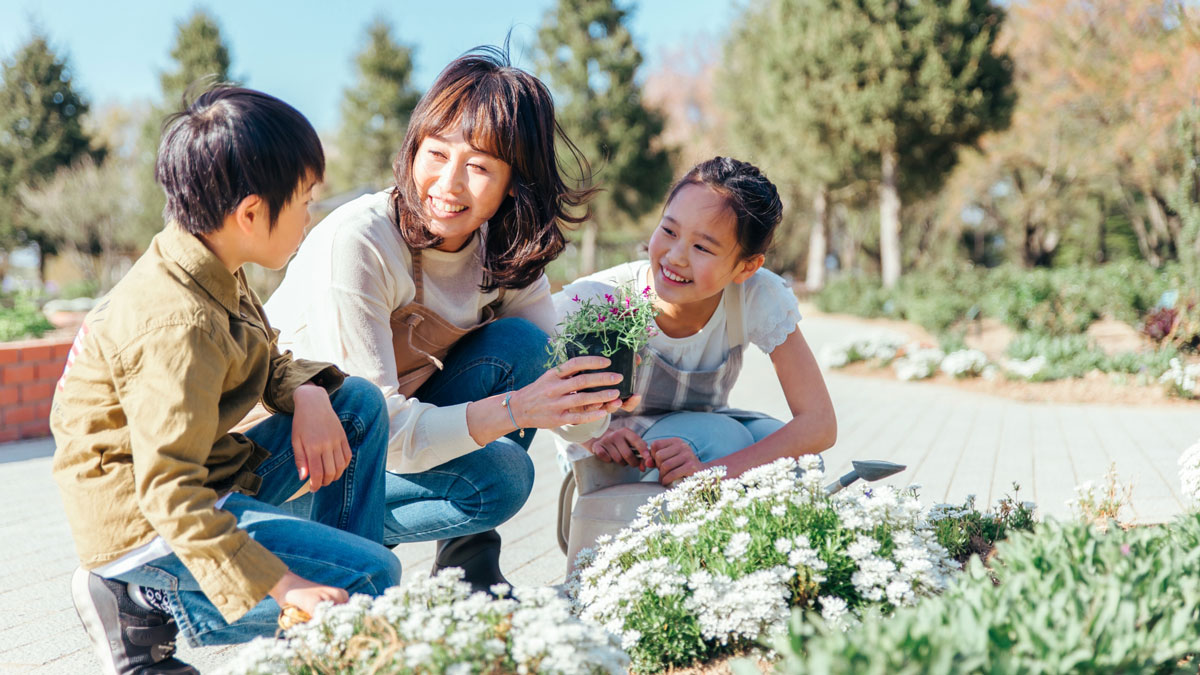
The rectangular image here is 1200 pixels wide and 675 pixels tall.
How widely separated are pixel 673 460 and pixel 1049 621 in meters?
1.31

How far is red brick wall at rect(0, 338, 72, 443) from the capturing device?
551 centimetres

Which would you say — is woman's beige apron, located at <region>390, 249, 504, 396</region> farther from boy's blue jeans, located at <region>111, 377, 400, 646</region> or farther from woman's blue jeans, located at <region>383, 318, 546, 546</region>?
boy's blue jeans, located at <region>111, 377, 400, 646</region>

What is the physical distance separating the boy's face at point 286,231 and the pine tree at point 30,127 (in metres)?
27.0

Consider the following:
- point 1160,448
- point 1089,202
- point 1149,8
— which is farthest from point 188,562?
point 1089,202

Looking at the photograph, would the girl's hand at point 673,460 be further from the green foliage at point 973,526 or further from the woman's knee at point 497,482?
the green foliage at point 973,526

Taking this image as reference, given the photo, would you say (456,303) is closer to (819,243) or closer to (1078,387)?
(1078,387)

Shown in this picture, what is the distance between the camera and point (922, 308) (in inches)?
503

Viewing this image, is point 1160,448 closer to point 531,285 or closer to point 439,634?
point 531,285

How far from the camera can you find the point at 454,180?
2.36 meters

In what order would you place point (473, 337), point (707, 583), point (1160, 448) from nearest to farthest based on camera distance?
point (707, 583) < point (473, 337) < point (1160, 448)

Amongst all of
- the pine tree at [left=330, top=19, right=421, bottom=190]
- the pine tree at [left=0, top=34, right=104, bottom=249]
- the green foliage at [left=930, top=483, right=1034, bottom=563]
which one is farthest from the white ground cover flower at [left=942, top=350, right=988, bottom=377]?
the pine tree at [left=0, top=34, right=104, bottom=249]

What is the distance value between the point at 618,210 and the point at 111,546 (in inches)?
975

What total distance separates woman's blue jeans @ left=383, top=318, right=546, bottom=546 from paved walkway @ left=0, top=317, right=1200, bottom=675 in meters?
0.62

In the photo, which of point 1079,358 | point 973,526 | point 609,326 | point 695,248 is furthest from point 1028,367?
point 609,326
